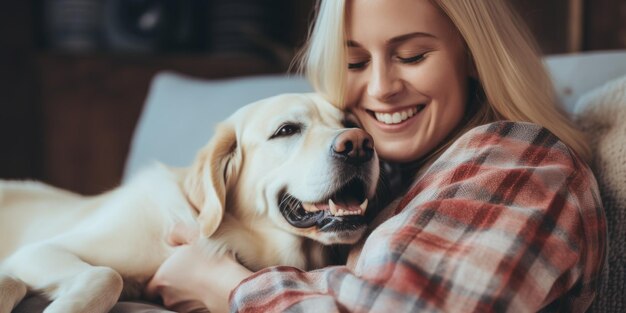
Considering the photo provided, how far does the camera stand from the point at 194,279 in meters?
1.20

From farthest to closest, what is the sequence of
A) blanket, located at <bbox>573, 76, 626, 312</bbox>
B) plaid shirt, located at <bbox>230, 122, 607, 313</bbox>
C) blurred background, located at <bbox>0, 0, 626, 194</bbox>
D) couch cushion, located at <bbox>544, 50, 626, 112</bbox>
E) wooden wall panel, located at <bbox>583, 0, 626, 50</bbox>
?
blurred background, located at <bbox>0, 0, 626, 194</bbox> → wooden wall panel, located at <bbox>583, 0, 626, 50</bbox> → couch cushion, located at <bbox>544, 50, 626, 112</bbox> → blanket, located at <bbox>573, 76, 626, 312</bbox> → plaid shirt, located at <bbox>230, 122, 607, 313</bbox>

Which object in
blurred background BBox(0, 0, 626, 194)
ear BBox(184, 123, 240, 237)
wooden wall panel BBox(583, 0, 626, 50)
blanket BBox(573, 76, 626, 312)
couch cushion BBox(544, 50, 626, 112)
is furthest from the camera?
blurred background BBox(0, 0, 626, 194)

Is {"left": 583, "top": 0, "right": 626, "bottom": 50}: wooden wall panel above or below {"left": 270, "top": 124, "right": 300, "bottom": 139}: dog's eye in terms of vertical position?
above

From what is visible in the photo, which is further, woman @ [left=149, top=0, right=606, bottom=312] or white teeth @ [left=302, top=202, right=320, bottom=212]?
white teeth @ [left=302, top=202, right=320, bottom=212]

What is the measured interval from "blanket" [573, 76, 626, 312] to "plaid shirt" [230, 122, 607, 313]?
7 cm

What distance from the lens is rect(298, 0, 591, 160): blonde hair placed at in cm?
118

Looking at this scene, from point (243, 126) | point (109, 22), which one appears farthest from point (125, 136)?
point (243, 126)

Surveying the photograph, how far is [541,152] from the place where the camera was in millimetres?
1019

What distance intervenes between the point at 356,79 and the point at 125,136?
2.05m

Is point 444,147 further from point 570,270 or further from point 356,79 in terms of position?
point 570,270

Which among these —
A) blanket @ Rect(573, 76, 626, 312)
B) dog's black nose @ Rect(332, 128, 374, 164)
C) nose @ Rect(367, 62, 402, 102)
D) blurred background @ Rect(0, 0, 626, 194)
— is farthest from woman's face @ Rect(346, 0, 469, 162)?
blurred background @ Rect(0, 0, 626, 194)

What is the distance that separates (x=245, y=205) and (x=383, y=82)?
398 mm

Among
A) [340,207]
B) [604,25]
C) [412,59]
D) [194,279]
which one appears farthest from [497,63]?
[604,25]

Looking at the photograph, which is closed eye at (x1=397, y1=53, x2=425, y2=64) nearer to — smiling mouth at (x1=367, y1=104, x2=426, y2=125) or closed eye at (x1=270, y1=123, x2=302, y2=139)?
smiling mouth at (x1=367, y1=104, x2=426, y2=125)
